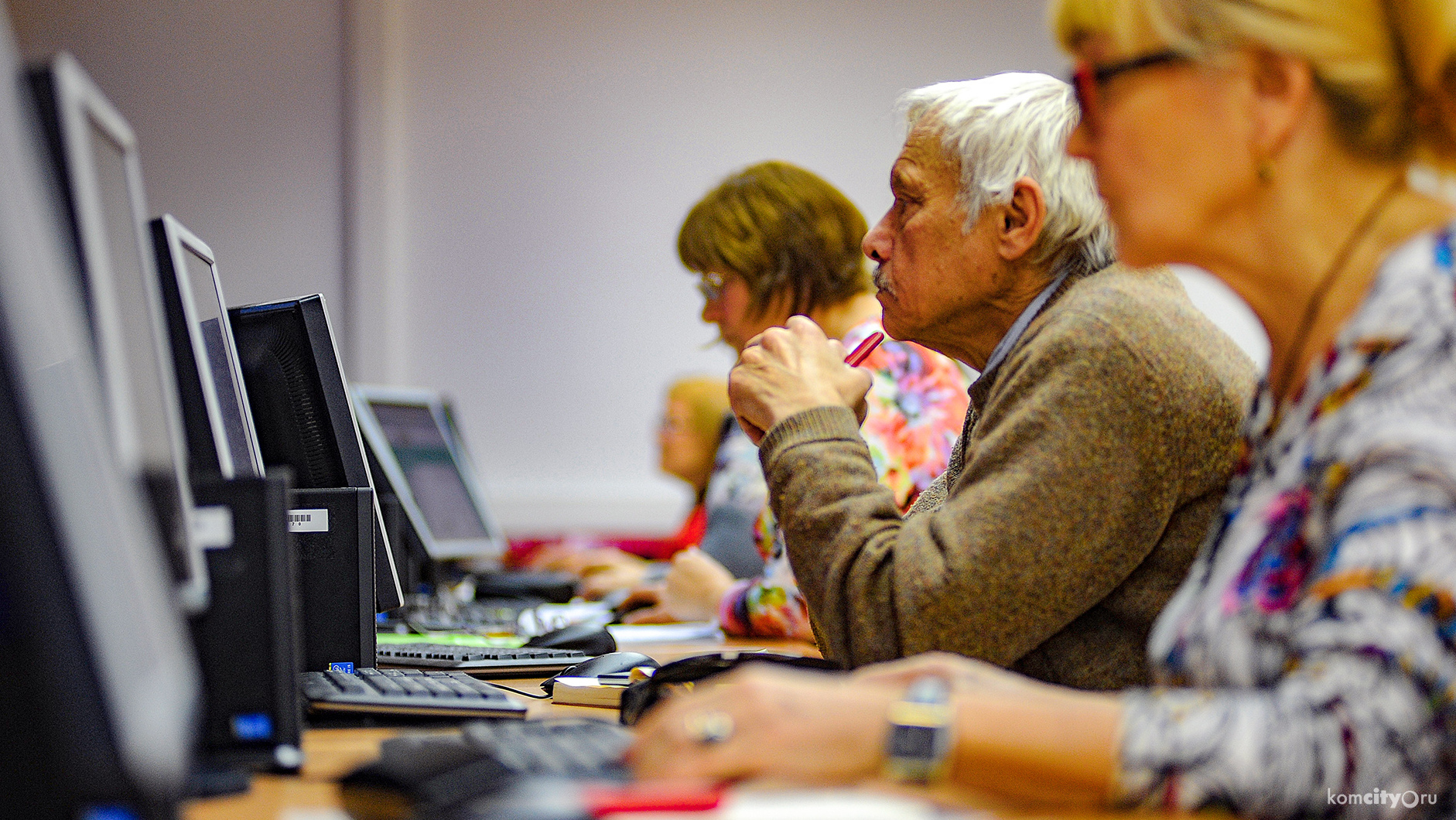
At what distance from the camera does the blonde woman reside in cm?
58

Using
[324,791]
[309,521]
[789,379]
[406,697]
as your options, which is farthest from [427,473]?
[324,791]

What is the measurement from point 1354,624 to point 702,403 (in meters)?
2.87

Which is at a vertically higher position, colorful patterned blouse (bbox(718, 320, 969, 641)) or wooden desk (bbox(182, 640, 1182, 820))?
wooden desk (bbox(182, 640, 1182, 820))

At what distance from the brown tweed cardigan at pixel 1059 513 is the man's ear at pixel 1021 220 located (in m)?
0.16

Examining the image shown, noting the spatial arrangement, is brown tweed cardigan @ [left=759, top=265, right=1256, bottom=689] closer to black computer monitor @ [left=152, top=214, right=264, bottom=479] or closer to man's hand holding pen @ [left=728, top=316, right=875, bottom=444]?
man's hand holding pen @ [left=728, top=316, right=875, bottom=444]

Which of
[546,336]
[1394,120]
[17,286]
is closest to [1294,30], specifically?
[1394,120]

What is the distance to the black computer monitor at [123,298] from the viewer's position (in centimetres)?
58

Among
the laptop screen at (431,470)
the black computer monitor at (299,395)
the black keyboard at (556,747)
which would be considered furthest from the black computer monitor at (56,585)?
the laptop screen at (431,470)

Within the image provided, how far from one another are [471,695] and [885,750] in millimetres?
461

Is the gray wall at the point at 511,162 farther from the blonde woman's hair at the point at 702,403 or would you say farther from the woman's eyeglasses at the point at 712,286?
the woman's eyeglasses at the point at 712,286

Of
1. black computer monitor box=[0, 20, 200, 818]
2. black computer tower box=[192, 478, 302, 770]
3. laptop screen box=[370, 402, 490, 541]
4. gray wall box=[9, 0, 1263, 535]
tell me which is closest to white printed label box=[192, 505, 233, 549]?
black computer tower box=[192, 478, 302, 770]

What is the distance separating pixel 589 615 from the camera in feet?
6.75

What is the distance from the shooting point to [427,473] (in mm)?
2252

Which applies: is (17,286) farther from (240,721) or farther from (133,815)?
(240,721)
